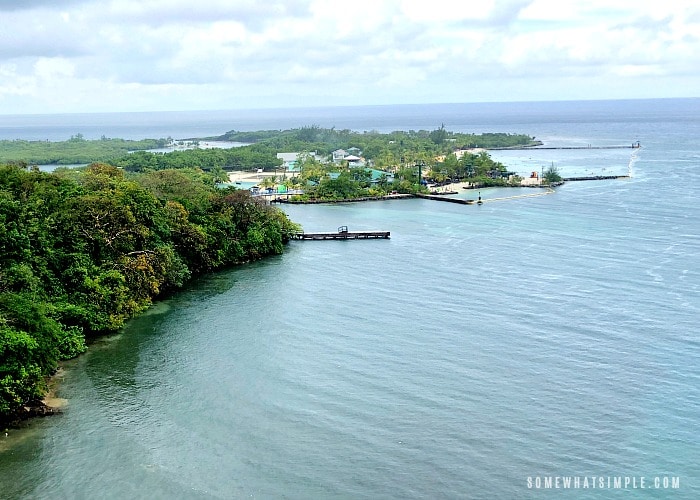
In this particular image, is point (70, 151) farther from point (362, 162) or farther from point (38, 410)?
point (38, 410)

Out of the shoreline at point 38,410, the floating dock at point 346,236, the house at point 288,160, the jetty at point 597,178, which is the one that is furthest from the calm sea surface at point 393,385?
the house at point 288,160

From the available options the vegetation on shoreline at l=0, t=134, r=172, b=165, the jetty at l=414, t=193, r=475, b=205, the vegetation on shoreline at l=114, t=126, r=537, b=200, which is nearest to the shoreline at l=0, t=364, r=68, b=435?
the vegetation on shoreline at l=114, t=126, r=537, b=200

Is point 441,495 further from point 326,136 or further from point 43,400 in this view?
point 326,136

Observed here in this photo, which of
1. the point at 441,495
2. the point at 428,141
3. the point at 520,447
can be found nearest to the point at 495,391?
the point at 520,447

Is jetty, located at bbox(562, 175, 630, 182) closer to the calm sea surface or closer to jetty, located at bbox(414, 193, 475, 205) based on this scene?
jetty, located at bbox(414, 193, 475, 205)

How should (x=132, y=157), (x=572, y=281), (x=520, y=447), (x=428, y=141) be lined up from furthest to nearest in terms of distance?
1. (x=428, y=141)
2. (x=132, y=157)
3. (x=572, y=281)
4. (x=520, y=447)

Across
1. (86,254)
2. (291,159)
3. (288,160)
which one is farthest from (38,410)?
(291,159)
